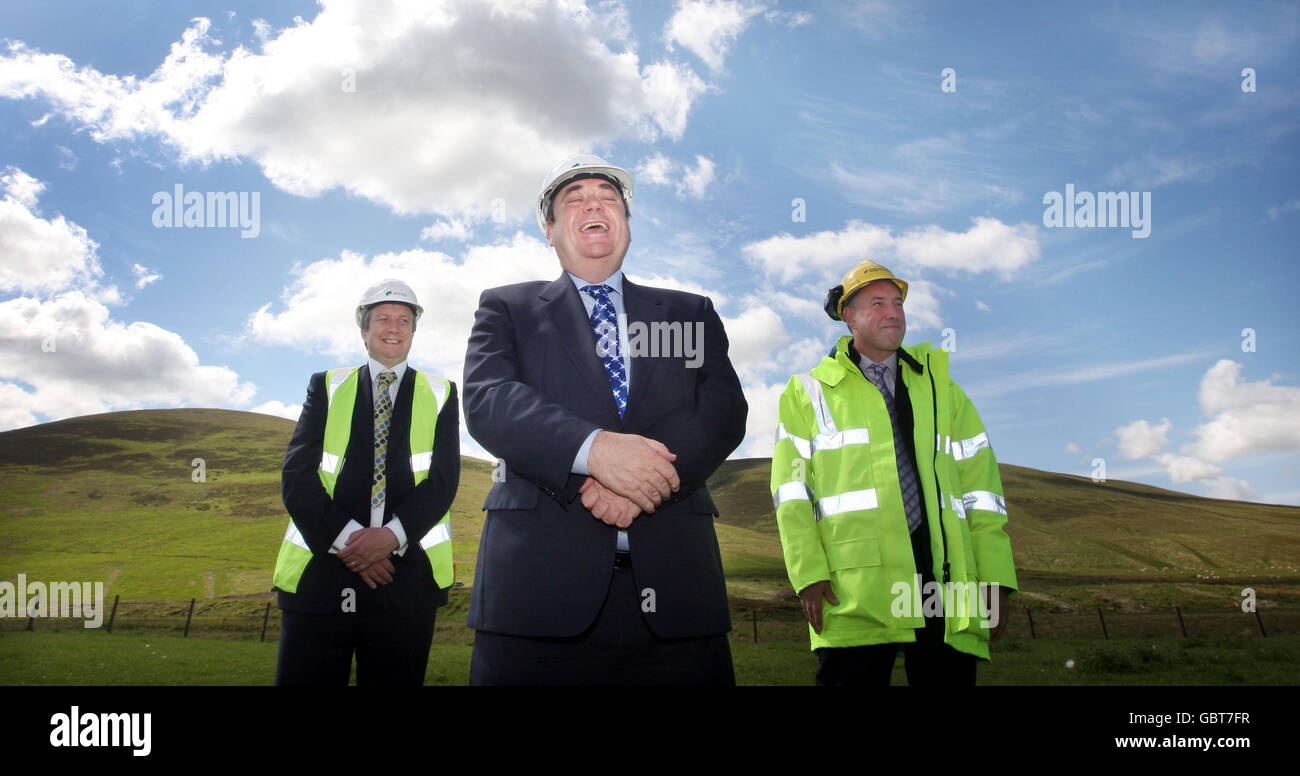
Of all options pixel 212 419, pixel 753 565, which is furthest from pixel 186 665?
pixel 212 419

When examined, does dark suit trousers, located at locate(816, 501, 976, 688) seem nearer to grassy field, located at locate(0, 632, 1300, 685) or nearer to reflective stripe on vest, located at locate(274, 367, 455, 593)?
reflective stripe on vest, located at locate(274, 367, 455, 593)


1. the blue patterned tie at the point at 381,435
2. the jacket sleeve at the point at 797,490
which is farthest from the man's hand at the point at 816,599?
the blue patterned tie at the point at 381,435

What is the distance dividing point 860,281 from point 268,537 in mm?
59006

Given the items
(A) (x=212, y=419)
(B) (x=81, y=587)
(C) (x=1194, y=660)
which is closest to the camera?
(C) (x=1194, y=660)

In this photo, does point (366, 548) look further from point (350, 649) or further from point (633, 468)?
point (633, 468)

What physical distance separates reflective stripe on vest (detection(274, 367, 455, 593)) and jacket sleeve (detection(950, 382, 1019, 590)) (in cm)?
319

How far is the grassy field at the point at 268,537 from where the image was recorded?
128 feet

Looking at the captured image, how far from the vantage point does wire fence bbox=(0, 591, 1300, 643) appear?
96.3ft

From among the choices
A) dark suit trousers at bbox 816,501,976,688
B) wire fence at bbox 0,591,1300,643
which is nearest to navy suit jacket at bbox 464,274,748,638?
dark suit trousers at bbox 816,501,976,688

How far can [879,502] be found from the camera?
13.7ft

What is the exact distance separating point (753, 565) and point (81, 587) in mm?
47281

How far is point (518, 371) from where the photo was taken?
2.80 m

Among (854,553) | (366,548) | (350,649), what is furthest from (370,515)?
(854,553)
